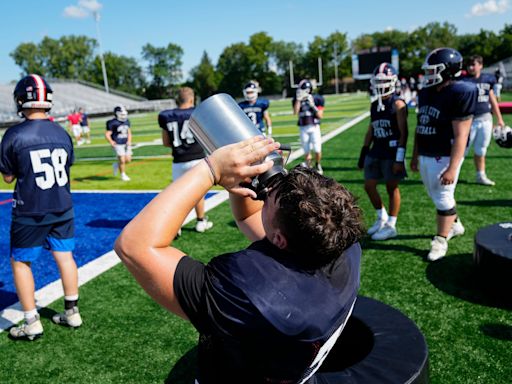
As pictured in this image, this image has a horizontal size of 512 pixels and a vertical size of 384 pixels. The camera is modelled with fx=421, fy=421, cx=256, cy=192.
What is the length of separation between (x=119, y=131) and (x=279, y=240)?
995 centimetres

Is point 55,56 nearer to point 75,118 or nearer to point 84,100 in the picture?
point 84,100

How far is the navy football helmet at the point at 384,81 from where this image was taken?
5.17 metres

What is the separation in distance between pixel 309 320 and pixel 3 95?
6135 centimetres

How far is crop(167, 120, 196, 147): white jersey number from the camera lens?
18.5 ft

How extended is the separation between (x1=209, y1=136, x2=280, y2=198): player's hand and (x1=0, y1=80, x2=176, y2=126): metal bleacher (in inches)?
1984

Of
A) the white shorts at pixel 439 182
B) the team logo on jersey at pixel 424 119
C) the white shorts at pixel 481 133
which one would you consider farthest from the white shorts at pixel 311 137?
the white shorts at pixel 439 182

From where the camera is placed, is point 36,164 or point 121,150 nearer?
point 36,164

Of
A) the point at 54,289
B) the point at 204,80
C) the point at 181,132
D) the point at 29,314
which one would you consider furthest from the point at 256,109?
the point at 204,80

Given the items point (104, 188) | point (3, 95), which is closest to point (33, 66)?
point (3, 95)

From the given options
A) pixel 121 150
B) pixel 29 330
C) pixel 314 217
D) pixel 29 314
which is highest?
pixel 314 217

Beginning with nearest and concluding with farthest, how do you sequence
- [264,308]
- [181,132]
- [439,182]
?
[264,308] → [439,182] → [181,132]

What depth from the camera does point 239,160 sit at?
49.3 inches

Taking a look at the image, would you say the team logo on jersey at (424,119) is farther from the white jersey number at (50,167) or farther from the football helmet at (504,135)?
the white jersey number at (50,167)

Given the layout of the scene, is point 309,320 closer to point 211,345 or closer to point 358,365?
point 211,345
